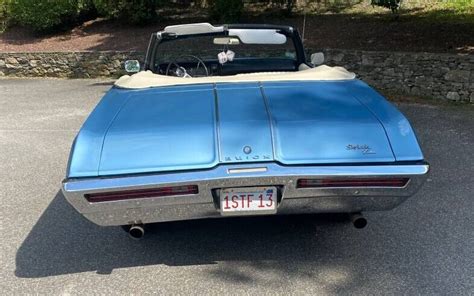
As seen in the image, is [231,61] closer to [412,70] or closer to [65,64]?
[412,70]

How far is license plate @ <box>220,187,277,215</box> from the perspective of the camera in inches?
95.3

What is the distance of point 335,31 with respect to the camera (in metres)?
11.8

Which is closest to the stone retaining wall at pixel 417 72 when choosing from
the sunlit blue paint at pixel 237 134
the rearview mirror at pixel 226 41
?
the rearview mirror at pixel 226 41

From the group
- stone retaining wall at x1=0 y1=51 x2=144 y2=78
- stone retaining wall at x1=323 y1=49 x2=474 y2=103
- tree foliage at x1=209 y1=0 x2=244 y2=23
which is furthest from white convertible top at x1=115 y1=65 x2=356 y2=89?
tree foliage at x1=209 y1=0 x2=244 y2=23

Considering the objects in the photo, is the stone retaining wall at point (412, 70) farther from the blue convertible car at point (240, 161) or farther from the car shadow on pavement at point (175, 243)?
the blue convertible car at point (240, 161)

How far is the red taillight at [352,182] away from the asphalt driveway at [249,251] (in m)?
0.66

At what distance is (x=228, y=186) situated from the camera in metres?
2.36

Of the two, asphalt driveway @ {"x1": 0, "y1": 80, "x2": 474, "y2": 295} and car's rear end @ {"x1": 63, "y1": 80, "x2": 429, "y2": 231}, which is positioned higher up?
car's rear end @ {"x1": 63, "y1": 80, "x2": 429, "y2": 231}

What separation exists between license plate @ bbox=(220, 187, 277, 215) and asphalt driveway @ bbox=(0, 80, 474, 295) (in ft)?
1.69

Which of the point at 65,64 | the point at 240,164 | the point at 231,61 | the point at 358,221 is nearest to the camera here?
the point at 240,164

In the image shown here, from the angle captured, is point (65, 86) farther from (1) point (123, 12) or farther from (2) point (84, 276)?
(2) point (84, 276)

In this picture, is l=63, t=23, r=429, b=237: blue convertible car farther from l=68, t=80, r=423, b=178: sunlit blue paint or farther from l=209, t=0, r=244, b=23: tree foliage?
l=209, t=0, r=244, b=23: tree foliage

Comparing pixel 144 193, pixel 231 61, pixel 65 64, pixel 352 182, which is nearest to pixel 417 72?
pixel 231 61

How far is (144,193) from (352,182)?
1.15 meters
